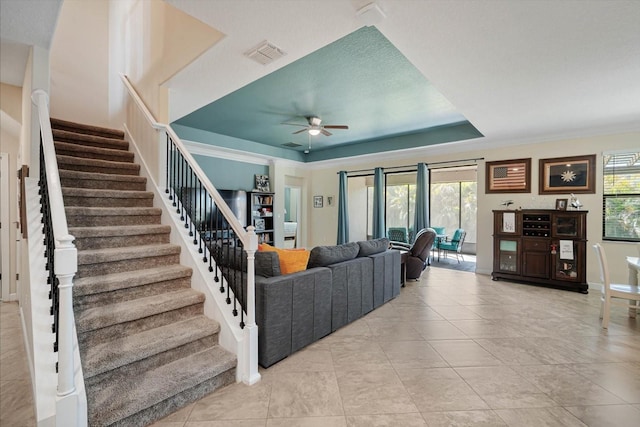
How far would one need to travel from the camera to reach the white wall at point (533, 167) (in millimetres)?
4488

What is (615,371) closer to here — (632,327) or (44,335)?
(632,327)

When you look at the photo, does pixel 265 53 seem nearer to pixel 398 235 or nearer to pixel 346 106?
pixel 346 106

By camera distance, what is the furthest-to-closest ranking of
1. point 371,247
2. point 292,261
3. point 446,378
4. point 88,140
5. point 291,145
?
point 291,145 → point 371,247 → point 88,140 → point 292,261 → point 446,378

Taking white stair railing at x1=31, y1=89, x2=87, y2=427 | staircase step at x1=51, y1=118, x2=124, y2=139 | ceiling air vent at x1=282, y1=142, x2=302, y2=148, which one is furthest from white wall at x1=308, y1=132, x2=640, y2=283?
white stair railing at x1=31, y1=89, x2=87, y2=427

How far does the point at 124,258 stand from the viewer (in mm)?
2424

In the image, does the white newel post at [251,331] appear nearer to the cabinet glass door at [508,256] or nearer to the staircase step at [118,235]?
the staircase step at [118,235]

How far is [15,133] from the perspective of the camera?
12.2 feet

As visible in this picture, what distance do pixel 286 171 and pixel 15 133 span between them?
5.12 m

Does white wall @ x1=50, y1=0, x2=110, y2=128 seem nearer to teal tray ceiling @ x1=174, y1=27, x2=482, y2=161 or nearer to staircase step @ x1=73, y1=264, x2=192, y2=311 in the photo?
teal tray ceiling @ x1=174, y1=27, x2=482, y2=161

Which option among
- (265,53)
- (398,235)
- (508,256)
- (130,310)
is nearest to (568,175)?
(508,256)

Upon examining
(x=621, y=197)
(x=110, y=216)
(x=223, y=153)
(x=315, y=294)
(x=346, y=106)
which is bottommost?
(x=315, y=294)

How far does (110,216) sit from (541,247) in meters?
6.19

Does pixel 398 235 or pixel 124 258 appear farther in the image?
pixel 398 235

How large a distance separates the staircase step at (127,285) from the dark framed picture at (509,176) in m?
5.59
